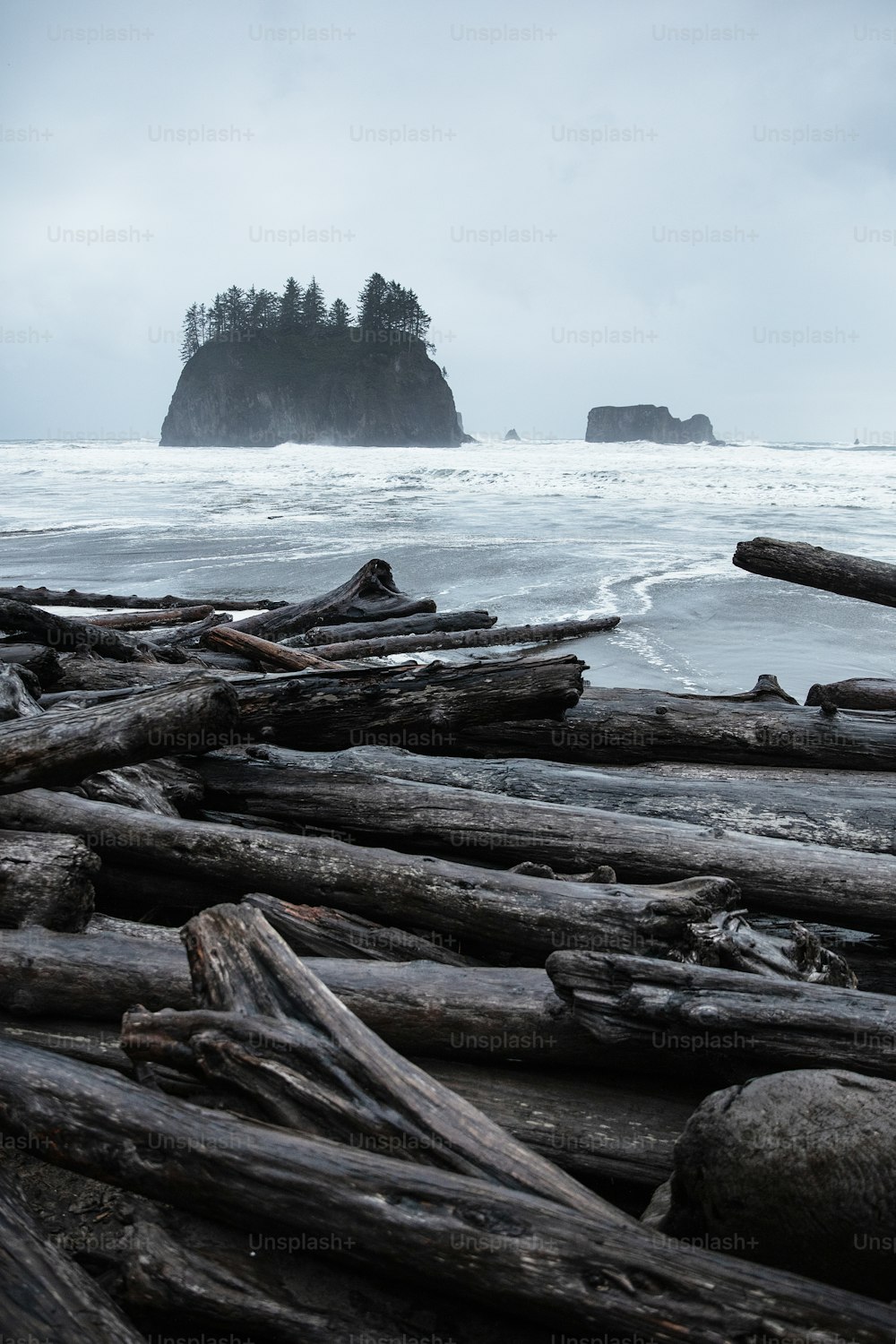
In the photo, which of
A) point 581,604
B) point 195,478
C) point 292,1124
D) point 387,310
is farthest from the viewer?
point 387,310

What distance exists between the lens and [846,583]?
509 cm

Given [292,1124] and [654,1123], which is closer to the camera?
[292,1124]

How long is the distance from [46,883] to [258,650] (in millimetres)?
4923

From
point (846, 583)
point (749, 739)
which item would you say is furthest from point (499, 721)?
point (846, 583)

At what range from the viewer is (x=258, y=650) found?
7.86 meters

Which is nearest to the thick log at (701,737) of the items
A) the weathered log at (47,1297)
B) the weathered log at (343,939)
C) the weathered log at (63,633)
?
the weathered log at (343,939)

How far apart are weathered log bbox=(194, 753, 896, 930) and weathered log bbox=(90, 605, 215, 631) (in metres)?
6.39

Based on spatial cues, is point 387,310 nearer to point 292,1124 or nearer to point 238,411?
point 238,411

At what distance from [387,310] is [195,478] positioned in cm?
6929

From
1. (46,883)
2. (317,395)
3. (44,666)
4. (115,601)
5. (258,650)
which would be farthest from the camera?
(317,395)

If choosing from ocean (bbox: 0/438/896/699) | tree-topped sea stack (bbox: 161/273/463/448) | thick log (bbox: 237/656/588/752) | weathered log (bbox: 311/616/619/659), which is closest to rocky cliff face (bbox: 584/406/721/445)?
tree-topped sea stack (bbox: 161/273/463/448)

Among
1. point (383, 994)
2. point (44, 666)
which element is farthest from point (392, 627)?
point (383, 994)

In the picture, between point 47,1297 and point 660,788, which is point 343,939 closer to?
point 47,1297

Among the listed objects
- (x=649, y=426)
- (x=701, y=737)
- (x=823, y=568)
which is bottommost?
(x=701, y=737)
